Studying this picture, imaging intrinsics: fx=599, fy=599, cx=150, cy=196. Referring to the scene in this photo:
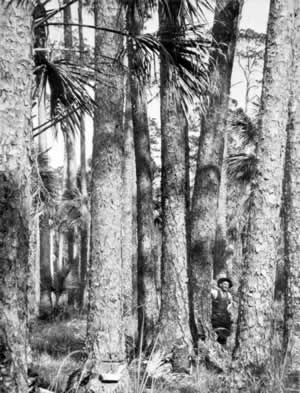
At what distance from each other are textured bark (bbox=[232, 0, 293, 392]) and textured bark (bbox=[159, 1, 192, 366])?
6.39 feet

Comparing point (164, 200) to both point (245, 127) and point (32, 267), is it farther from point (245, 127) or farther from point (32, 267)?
point (245, 127)

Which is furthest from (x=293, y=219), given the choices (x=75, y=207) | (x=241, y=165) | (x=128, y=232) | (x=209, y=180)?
(x=75, y=207)

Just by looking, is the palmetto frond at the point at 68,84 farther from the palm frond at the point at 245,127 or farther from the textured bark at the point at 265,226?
the palm frond at the point at 245,127

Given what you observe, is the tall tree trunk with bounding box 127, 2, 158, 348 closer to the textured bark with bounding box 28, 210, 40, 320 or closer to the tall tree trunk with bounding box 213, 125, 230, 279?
the textured bark with bounding box 28, 210, 40, 320

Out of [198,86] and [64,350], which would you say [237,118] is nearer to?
[64,350]

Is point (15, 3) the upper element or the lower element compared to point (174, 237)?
upper

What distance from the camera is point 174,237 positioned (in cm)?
848

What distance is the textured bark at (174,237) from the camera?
8.36 meters

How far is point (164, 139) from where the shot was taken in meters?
8.91

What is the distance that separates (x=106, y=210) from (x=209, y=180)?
326 cm

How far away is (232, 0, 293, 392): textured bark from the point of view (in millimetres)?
6242

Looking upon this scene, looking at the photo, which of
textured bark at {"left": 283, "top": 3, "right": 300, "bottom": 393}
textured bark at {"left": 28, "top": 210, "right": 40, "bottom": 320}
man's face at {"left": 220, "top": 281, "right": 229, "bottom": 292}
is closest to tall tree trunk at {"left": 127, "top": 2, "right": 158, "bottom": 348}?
man's face at {"left": 220, "top": 281, "right": 229, "bottom": 292}

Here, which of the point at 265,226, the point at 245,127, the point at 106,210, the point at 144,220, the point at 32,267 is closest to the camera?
the point at 265,226

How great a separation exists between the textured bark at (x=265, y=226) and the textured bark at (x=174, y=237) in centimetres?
195
